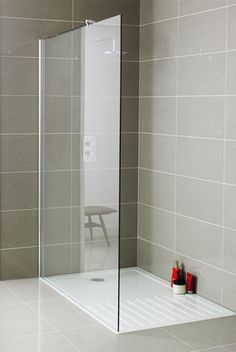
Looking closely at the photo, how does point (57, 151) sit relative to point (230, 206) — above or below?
above

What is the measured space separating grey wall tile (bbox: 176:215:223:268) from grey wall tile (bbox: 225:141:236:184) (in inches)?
12.7

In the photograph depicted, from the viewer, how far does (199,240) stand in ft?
14.1

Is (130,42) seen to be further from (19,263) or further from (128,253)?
(19,263)

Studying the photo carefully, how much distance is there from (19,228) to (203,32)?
5.95 ft

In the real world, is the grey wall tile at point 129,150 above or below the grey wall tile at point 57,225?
above

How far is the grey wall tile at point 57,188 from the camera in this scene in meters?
4.29

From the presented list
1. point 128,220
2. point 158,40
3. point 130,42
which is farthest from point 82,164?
point 130,42

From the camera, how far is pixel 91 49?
3.83 m

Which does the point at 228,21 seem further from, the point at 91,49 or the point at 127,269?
the point at 127,269

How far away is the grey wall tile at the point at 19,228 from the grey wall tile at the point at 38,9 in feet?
4.43

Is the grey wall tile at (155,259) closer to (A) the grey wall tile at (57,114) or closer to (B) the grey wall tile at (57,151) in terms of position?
(B) the grey wall tile at (57,151)

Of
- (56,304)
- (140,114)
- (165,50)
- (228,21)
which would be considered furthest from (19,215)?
(228,21)

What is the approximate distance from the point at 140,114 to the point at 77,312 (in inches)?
66.5

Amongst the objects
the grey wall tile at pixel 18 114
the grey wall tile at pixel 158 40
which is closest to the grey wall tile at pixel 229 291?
the grey wall tile at pixel 158 40
